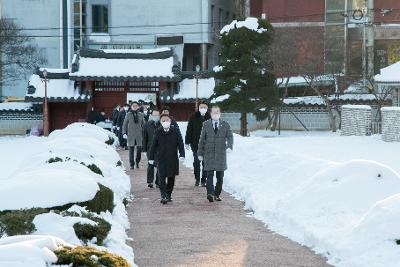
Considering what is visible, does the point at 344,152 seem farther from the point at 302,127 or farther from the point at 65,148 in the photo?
the point at 302,127

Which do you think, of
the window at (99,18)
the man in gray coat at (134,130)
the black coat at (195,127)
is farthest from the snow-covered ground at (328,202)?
the window at (99,18)

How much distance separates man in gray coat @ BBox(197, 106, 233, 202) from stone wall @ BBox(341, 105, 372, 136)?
2203 centimetres

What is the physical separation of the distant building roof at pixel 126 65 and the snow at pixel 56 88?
108 centimetres

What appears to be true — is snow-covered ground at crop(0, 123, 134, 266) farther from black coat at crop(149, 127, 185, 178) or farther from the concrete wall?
the concrete wall

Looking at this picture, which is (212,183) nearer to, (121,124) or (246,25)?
(121,124)

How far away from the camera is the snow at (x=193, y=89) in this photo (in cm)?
4603

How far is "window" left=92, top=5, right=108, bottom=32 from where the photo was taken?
59.5 m

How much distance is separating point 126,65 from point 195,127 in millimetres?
29788

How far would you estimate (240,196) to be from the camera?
16.1 metres

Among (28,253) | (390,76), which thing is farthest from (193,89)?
(28,253)

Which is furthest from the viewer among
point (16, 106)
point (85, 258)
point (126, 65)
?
point (16, 106)

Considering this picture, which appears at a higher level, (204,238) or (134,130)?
(134,130)

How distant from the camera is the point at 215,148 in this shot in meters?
15.5

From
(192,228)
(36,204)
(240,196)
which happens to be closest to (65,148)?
(240,196)
